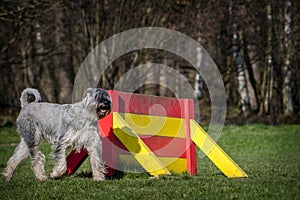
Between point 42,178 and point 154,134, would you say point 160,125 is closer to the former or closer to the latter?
point 154,134

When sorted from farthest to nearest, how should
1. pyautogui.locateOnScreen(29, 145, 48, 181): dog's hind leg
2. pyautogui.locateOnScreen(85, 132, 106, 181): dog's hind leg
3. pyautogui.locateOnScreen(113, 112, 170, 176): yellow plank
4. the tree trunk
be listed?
the tree trunk
pyautogui.locateOnScreen(29, 145, 48, 181): dog's hind leg
pyautogui.locateOnScreen(113, 112, 170, 176): yellow plank
pyautogui.locateOnScreen(85, 132, 106, 181): dog's hind leg

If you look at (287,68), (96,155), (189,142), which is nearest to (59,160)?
(96,155)

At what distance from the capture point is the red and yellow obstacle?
9.48 metres

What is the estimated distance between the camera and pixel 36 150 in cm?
942

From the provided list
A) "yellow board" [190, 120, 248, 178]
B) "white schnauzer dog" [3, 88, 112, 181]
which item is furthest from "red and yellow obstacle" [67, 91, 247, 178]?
"white schnauzer dog" [3, 88, 112, 181]

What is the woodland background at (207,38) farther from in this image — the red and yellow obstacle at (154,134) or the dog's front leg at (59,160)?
the dog's front leg at (59,160)

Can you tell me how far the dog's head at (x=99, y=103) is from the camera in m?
9.02

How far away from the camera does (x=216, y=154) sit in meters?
9.45

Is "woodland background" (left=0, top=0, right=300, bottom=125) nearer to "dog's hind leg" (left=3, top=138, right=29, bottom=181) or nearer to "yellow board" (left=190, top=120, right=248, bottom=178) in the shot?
"dog's hind leg" (left=3, top=138, right=29, bottom=181)

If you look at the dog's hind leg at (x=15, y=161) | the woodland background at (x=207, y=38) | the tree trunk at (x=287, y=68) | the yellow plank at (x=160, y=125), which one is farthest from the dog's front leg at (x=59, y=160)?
the tree trunk at (x=287, y=68)

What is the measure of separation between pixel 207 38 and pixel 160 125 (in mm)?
19021

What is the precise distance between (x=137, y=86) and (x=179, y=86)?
568cm

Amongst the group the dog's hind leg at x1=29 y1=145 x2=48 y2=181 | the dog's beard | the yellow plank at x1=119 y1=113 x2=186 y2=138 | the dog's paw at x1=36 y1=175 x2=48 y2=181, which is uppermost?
the dog's beard

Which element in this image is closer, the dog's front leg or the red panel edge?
the dog's front leg
